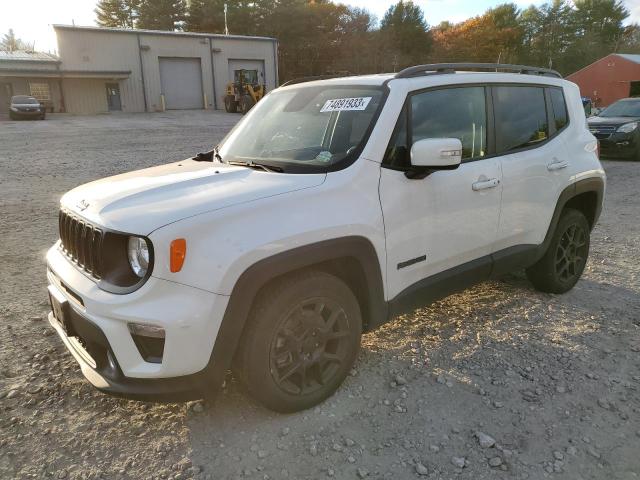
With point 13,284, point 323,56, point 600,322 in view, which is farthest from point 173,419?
point 323,56

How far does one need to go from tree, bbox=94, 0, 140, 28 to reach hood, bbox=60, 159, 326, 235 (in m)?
60.9

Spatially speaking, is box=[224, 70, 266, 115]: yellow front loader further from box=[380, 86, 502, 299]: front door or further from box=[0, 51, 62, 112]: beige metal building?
box=[380, 86, 502, 299]: front door

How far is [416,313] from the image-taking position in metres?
3.95

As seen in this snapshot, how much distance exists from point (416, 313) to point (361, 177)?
1.63 meters

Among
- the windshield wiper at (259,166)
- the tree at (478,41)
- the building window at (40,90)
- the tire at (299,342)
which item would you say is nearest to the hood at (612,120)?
the windshield wiper at (259,166)

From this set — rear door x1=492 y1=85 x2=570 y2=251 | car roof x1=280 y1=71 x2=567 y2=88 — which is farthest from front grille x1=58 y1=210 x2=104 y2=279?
rear door x1=492 y1=85 x2=570 y2=251

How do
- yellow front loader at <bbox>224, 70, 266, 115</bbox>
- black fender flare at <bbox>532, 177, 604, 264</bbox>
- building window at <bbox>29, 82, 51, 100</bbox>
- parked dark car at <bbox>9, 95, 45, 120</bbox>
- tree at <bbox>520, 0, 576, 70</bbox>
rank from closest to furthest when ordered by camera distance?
black fender flare at <bbox>532, 177, 604, 264</bbox> < parked dark car at <bbox>9, 95, 45, 120</bbox> < yellow front loader at <bbox>224, 70, 266, 115</bbox> < building window at <bbox>29, 82, 51, 100</bbox> < tree at <bbox>520, 0, 576, 70</bbox>

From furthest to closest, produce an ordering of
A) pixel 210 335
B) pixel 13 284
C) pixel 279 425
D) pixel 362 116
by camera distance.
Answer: pixel 13 284 → pixel 362 116 → pixel 279 425 → pixel 210 335

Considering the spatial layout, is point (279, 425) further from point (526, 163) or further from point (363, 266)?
Result: point (526, 163)

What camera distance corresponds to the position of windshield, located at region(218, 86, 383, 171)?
2955 millimetres

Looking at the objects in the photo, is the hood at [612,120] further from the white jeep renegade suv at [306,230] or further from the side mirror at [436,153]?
the side mirror at [436,153]

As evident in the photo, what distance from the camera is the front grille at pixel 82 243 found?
240 centimetres

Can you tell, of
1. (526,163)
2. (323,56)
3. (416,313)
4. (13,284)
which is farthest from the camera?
(323,56)

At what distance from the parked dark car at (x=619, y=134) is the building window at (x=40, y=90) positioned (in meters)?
30.9
